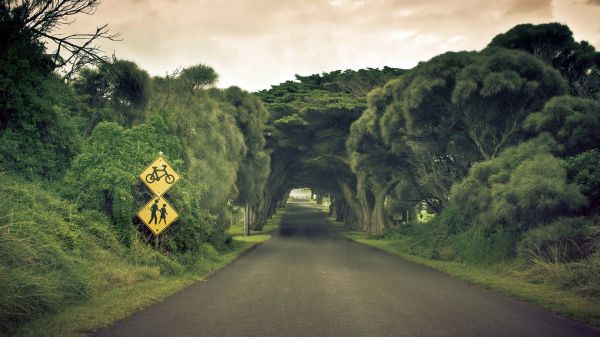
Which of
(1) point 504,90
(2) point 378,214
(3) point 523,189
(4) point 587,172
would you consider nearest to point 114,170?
(3) point 523,189

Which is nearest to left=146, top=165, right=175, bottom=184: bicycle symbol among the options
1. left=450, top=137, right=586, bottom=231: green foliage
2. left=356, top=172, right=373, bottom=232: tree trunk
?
left=450, top=137, right=586, bottom=231: green foliage

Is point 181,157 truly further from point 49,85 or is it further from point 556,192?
point 556,192

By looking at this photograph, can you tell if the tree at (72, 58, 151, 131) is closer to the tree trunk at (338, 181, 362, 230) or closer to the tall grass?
the tall grass

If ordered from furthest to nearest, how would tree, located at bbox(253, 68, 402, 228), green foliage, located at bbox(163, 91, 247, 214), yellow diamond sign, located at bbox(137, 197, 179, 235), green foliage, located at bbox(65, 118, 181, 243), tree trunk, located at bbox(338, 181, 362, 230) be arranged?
tree trunk, located at bbox(338, 181, 362, 230) < tree, located at bbox(253, 68, 402, 228) < green foliage, located at bbox(163, 91, 247, 214) < green foliage, located at bbox(65, 118, 181, 243) < yellow diamond sign, located at bbox(137, 197, 179, 235)

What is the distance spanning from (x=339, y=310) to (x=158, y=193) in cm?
649

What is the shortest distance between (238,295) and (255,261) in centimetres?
808

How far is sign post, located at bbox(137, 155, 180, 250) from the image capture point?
13.2m

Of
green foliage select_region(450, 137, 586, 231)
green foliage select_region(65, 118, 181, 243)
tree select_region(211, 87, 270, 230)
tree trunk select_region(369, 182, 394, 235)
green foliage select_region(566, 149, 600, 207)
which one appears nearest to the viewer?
green foliage select_region(65, 118, 181, 243)

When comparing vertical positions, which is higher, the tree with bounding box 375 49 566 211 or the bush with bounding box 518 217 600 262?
the tree with bounding box 375 49 566 211

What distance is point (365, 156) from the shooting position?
30.0 m

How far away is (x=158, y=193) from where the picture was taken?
524 inches

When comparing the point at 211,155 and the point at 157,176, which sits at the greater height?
the point at 211,155

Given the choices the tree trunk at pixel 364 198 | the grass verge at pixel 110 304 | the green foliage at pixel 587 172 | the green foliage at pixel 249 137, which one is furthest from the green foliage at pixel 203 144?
the tree trunk at pixel 364 198

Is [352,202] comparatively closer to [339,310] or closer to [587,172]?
[587,172]
